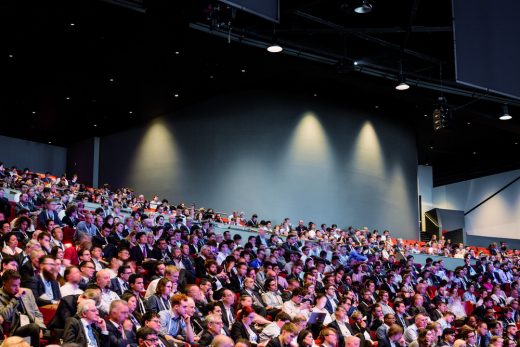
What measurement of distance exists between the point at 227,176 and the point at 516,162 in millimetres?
14439

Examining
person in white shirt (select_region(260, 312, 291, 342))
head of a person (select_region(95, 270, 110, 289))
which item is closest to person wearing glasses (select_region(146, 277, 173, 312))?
head of a person (select_region(95, 270, 110, 289))

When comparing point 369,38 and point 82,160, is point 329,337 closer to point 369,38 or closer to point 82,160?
point 369,38

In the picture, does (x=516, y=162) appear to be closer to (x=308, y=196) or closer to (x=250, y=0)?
(x=308, y=196)

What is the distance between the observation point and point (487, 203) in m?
29.0

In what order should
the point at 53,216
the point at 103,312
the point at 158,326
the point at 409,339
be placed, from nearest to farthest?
1. the point at 158,326
2. the point at 103,312
3. the point at 409,339
4. the point at 53,216

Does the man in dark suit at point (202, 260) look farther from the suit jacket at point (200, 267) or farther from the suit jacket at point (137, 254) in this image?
the suit jacket at point (137, 254)

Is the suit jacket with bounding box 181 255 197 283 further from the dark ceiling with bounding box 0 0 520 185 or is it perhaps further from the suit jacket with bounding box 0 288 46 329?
the dark ceiling with bounding box 0 0 520 185

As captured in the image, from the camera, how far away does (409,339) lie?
344 inches

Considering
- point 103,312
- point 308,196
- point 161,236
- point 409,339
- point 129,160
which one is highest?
point 129,160

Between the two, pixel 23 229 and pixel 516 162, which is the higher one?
pixel 516 162

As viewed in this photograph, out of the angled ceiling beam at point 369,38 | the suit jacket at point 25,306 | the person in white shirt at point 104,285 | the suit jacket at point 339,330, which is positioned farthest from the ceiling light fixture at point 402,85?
the suit jacket at point 25,306

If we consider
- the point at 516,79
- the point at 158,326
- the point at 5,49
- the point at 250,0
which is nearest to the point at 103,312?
the point at 158,326

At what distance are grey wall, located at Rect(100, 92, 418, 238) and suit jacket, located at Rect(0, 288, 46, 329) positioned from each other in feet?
42.7

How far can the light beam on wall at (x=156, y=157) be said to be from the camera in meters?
20.4
